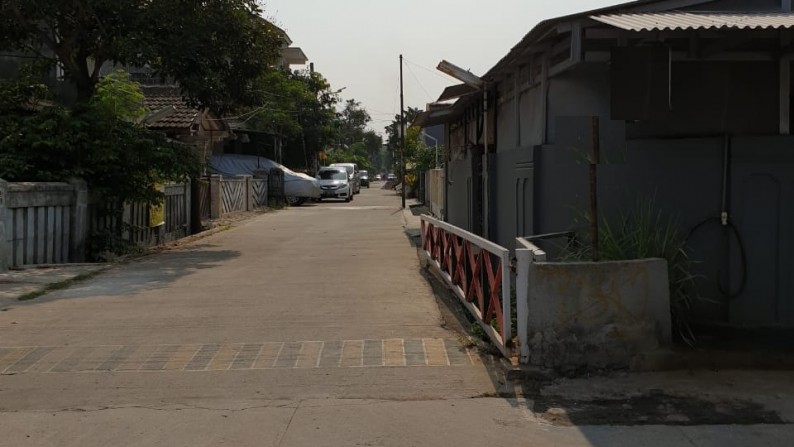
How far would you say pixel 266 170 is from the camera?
3488 centimetres

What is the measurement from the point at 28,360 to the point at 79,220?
23.9ft

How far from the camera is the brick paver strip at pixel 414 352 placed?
6.44 m

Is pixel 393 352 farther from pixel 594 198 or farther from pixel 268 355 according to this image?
pixel 594 198

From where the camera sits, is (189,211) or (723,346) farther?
(189,211)

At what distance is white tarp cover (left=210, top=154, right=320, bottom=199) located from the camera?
34.8 metres

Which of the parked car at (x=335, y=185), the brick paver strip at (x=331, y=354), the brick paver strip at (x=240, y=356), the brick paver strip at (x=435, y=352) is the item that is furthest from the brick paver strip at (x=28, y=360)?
the parked car at (x=335, y=185)

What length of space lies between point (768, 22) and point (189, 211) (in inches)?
669

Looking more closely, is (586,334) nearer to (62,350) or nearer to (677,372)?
(677,372)

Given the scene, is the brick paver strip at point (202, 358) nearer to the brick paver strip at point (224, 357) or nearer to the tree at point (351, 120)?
the brick paver strip at point (224, 357)

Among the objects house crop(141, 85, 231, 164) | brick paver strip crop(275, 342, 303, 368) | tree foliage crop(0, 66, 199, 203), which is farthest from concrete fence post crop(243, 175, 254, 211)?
brick paver strip crop(275, 342, 303, 368)

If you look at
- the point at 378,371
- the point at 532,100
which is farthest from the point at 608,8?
the point at 378,371

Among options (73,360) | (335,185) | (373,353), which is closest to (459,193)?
(373,353)

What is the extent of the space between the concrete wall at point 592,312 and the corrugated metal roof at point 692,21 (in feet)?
6.34

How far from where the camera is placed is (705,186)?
7.13m
